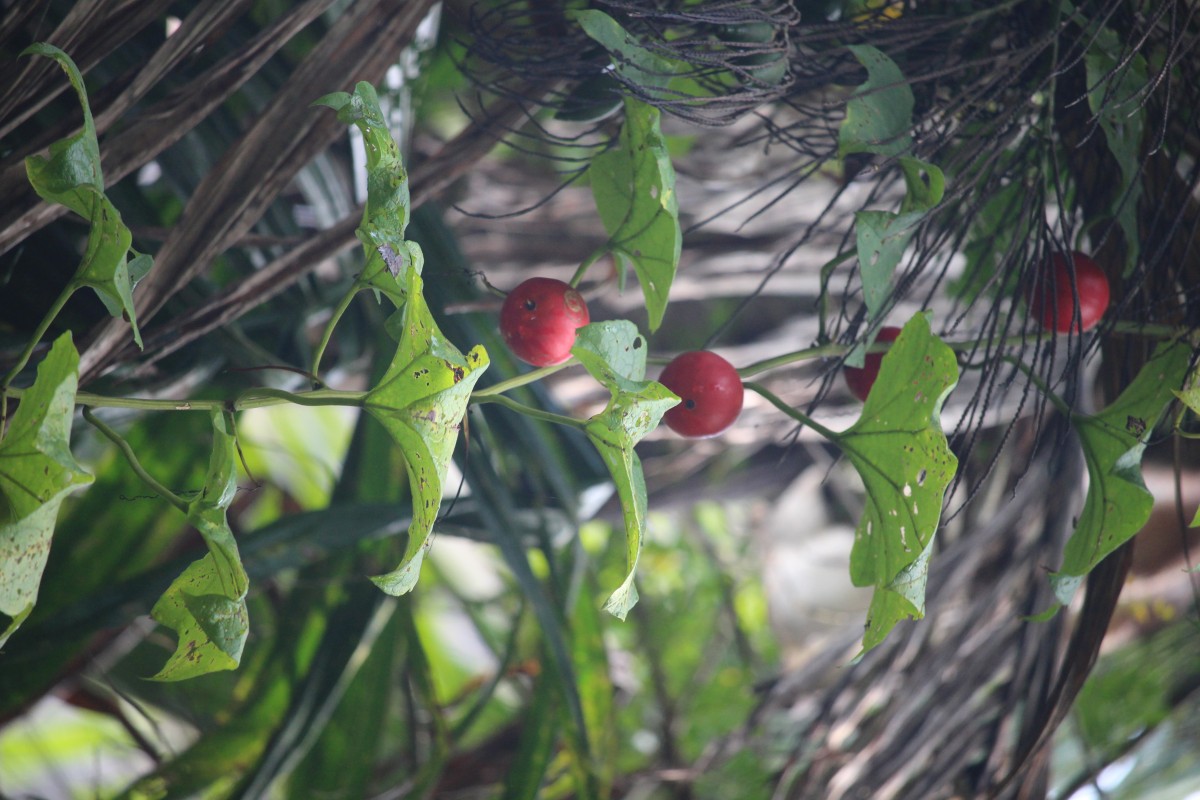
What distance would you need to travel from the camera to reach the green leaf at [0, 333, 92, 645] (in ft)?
0.64

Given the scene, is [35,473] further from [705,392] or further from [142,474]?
[705,392]

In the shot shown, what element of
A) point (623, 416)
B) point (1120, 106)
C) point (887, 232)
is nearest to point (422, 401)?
point (623, 416)

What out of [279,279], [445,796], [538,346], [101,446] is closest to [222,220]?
[279,279]

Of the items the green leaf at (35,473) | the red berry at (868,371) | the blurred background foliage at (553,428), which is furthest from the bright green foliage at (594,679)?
the green leaf at (35,473)

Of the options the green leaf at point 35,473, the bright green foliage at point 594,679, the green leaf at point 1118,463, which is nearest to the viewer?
the green leaf at point 35,473

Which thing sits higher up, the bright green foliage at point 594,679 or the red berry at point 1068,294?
the red berry at point 1068,294

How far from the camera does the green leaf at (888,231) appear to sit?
28 centimetres

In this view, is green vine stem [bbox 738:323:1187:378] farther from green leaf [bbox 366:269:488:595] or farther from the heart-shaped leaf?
green leaf [bbox 366:269:488:595]

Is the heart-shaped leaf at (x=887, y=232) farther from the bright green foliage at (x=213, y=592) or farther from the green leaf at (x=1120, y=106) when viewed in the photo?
the bright green foliage at (x=213, y=592)

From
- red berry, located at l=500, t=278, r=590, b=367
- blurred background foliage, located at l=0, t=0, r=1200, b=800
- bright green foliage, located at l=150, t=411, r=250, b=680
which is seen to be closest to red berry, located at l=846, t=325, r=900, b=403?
blurred background foliage, located at l=0, t=0, r=1200, b=800

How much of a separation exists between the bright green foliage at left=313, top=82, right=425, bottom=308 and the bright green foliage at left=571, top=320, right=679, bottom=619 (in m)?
0.05

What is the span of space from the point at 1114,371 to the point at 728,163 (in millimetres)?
344

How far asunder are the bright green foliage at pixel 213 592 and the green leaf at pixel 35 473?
0.11 ft

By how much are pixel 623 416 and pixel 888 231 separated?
117 mm
